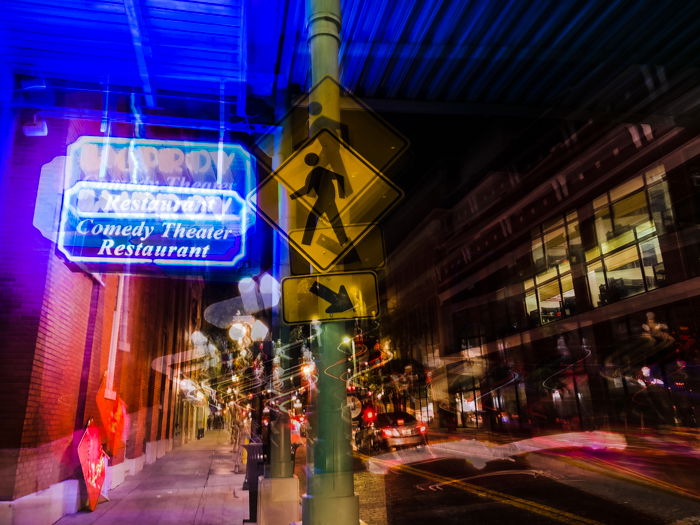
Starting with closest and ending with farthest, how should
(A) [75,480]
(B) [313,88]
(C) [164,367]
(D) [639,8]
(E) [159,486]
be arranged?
1. (B) [313,88]
2. (D) [639,8]
3. (A) [75,480]
4. (E) [159,486]
5. (C) [164,367]

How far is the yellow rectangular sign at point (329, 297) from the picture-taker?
11.0ft

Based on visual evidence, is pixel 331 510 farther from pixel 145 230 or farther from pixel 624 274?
pixel 624 274

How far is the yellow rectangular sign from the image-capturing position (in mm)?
3340

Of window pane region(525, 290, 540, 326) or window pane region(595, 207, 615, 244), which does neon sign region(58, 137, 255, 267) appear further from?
window pane region(525, 290, 540, 326)

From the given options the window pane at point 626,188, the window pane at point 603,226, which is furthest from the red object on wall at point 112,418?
the window pane at point 603,226

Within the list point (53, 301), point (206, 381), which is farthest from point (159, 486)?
point (206, 381)

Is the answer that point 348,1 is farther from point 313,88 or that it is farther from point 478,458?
point 478,458

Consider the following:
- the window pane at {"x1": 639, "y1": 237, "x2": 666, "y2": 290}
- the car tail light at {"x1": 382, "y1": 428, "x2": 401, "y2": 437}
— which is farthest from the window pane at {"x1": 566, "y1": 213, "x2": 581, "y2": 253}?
the car tail light at {"x1": 382, "y1": 428, "x2": 401, "y2": 437}

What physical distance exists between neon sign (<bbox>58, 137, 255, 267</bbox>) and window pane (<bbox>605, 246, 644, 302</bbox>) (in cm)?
2173

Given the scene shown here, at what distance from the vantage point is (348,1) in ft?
20.3

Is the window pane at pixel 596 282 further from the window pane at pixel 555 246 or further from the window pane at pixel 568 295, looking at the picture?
the window pane at pixel 555 246

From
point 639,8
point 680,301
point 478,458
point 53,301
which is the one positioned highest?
point 639,8

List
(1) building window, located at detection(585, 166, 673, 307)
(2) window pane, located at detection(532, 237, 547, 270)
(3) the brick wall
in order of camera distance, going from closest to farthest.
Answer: (3) the brick wall, (1) building window, located at detection(585, 166, 673, 307), (2) window pane, located at detection(532, 237, 547, 270)

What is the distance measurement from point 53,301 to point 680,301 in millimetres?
22976
